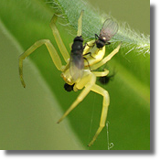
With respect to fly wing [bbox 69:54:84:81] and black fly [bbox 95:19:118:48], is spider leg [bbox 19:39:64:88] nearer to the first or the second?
fly wing [bbox 69:54:84:81]

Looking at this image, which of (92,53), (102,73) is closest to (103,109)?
(102,73)

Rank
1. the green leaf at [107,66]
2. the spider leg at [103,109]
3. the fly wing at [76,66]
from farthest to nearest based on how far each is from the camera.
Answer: the fly wing at [76,66] → the spider leg at [103,109] → the green leaf at [107,66]

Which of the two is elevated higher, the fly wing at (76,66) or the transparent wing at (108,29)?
the transparent wing at (108,29)

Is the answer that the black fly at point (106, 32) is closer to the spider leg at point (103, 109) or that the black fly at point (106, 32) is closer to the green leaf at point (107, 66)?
the green leaf at point (107, 66)

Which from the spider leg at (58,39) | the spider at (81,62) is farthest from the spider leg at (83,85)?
the spider leg at (58,39)

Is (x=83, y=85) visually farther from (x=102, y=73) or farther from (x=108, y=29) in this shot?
(x=108, y=29)

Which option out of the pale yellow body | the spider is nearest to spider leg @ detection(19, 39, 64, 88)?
the spider
